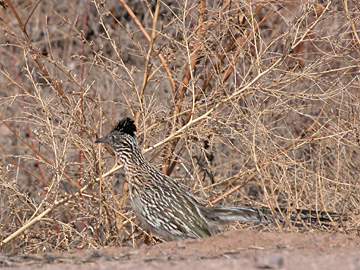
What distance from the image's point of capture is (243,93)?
6.99 meters

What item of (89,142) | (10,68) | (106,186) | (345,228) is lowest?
(345,228)

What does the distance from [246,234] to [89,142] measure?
2589 millimetres

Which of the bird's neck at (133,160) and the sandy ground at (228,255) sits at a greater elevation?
the bird's neck at (133,160)

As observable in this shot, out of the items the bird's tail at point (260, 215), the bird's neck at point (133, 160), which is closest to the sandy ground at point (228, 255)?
the bird's tail at point (260, 215)

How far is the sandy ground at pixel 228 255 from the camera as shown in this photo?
396cm

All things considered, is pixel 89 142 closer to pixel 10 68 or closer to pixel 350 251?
pixel 350 251

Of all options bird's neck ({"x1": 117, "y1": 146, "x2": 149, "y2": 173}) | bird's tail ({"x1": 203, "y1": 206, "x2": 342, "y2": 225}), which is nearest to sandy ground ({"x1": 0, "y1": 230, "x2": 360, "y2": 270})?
bird's tail ({"x1": 203, "y1": 206, "x2": 342, "y2": 225})

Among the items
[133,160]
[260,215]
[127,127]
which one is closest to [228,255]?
[260,215]

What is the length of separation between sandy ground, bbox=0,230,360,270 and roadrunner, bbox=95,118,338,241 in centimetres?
97

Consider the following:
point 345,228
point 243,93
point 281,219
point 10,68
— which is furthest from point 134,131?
point 10,68

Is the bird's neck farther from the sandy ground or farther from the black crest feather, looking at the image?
the sandy ground

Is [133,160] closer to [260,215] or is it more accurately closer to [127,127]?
[127,127]

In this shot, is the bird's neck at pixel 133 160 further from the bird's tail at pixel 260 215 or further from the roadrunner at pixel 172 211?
the bird's tail at pixel 260 215

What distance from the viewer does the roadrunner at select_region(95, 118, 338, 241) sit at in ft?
21.3
